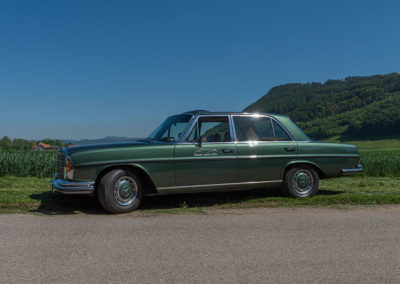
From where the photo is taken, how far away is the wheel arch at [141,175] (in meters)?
5.59

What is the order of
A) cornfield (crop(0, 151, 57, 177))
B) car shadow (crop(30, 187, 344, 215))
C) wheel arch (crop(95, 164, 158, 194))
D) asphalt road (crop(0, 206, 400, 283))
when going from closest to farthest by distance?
asphalt road (crop(0, 206, 400, 283)) < wheel arch (crop(95, 164, 158, 194)) < car shadow (crop(30, 187, 344, 215)) < cornfield (crop(0, 151, 57, 177))

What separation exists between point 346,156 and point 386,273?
436 centimetres

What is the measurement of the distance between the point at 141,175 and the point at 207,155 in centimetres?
120

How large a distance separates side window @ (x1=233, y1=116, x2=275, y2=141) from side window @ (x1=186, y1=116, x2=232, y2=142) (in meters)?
0.21

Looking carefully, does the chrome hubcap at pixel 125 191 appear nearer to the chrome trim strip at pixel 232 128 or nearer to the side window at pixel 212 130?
the side window at pixel 212 130

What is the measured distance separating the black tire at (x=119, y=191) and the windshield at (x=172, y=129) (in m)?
1.03

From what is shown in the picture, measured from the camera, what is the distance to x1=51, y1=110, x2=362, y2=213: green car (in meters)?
5.45

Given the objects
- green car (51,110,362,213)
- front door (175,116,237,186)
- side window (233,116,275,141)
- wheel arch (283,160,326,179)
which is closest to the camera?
green car (51,110,362,213)

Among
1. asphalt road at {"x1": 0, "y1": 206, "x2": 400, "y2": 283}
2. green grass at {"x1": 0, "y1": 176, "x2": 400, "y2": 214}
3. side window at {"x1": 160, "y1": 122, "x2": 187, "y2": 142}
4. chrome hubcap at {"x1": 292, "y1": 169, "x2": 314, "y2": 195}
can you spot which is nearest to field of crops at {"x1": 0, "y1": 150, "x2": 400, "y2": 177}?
green grass at {"x1": 0, "y1": 176, "x2": 400, "y2": 214}

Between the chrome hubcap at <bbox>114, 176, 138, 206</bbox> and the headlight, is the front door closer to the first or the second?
the chrome hubcap at <bbox>114, 176, 138, 206</bbox>

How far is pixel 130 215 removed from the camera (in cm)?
530

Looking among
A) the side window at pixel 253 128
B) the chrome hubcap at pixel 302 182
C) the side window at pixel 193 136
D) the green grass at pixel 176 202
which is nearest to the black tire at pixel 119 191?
the green grass at pixel 176 202

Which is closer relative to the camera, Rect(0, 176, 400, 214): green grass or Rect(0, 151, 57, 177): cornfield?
Rect(0, 176, 400, 214): green grass

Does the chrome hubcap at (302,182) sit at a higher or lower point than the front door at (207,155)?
lower
